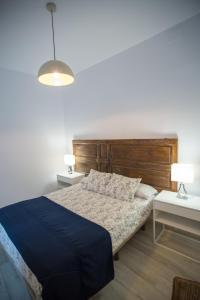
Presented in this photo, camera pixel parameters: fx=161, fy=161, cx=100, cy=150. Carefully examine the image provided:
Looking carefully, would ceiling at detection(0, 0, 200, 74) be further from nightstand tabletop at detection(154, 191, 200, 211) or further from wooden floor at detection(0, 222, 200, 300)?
wooden floor at detection(0, 222, 200, 300)

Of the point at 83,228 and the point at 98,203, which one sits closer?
the point at 83,228

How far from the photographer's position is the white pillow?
2271 millimetres

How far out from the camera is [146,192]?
2.29 metres

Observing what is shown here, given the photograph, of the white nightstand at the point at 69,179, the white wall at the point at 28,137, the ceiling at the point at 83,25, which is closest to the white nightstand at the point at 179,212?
the white nightstand at the point at 69,179

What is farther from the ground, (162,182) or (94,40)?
Result: (94,40)

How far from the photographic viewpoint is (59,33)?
2062mm

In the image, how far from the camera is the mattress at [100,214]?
120 cm

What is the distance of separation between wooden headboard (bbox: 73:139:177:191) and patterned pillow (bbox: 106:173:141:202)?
11.3 inches

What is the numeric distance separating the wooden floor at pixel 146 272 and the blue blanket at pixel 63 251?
7.0 inches

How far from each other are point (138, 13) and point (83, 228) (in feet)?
7.88

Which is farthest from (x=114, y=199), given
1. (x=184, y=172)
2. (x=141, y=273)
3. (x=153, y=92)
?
(x=153, y=92)

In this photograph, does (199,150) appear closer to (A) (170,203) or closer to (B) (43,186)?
(A) (170,203)

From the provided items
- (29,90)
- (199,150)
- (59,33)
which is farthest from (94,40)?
(199,150)

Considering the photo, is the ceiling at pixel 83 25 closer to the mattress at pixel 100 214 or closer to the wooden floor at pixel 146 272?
the mattress at pixel 100 214
